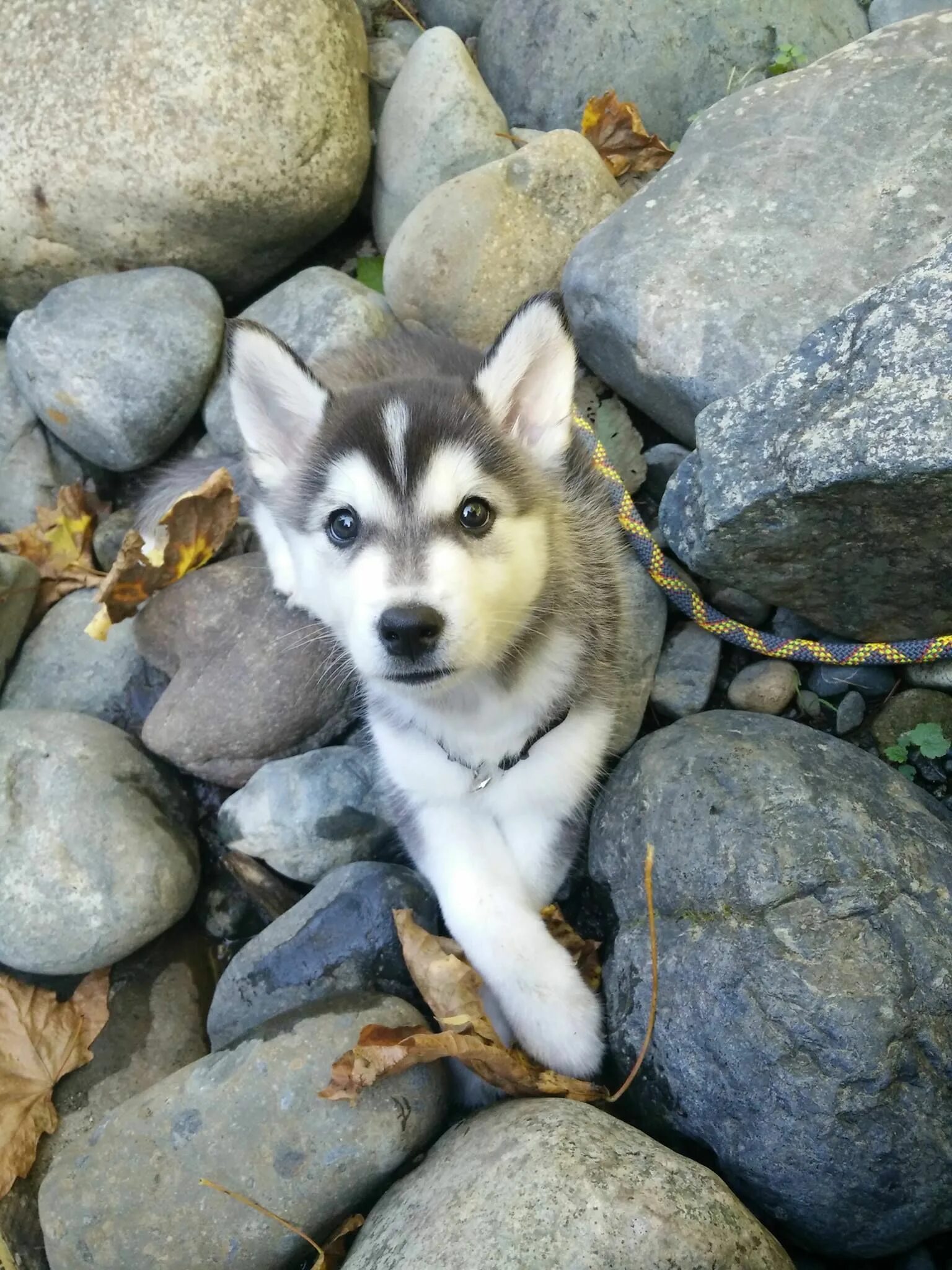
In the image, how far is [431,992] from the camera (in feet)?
8.45

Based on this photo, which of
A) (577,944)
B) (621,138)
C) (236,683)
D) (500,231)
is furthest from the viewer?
(621,138)

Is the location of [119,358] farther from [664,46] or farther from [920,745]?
[920,745]

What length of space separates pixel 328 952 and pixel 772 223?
291cm

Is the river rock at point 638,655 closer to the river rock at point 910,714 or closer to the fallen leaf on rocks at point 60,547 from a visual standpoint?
the river rock at point 910,714

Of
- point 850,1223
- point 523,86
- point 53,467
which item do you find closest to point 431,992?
point 850,1223

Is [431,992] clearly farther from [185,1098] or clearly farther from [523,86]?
[523,86]

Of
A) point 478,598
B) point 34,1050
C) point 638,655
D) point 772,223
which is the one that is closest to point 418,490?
point 478,598

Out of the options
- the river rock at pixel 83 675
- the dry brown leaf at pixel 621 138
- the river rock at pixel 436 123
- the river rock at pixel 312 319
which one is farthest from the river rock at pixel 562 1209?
the dry brown leaf at pixel 621 138

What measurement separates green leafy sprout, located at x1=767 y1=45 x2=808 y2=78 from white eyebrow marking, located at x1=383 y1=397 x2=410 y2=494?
3083 millimetres

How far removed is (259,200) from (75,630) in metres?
2.06

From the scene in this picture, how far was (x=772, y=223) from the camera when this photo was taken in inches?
129

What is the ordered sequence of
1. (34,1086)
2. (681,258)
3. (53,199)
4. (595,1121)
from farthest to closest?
(53,199) → (681,258) → (34,1086) → (595,1121)

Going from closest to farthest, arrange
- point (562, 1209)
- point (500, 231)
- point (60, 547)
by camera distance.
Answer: point (562, 1209) → point (500, 231) → point (60, 547)

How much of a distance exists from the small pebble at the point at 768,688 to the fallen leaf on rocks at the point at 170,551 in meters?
2.08
